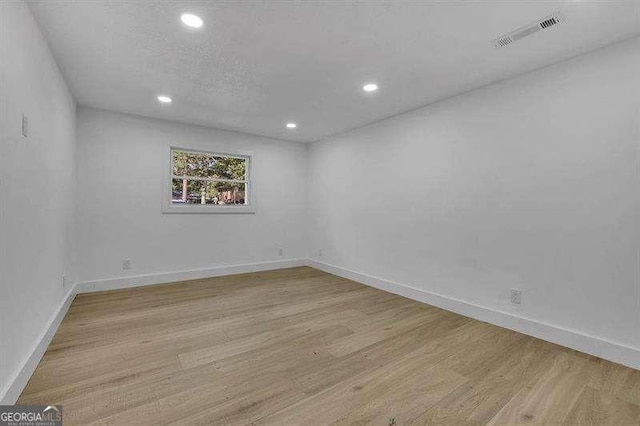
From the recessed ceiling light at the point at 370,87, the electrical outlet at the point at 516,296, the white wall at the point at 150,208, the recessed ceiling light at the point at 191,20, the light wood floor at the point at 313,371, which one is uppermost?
the recessed ceiling light at the point at 370,87

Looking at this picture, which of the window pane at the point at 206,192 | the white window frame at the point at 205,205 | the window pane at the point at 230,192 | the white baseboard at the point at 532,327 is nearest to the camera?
the white baseboard at the point at 532,327

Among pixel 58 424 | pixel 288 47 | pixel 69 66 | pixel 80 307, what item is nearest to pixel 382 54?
pixel 288 47

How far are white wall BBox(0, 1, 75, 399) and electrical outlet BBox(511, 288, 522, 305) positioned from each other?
12.1 feet

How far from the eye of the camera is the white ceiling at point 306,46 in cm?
188

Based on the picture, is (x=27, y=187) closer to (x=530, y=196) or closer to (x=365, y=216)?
(x=365, y=216)

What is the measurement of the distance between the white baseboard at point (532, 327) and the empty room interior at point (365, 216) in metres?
0.02

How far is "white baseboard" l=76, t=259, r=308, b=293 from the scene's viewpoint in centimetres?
380

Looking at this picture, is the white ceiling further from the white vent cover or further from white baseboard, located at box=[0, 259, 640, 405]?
white baseboard, located at box=[0, 259, 640, 405]

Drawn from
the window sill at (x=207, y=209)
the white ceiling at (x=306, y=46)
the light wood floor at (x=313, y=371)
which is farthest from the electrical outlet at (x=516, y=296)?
the window sill at (x=207, y=209)

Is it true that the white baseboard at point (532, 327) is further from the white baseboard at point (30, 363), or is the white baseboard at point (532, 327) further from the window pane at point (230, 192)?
the white baseboard at point (30, 363)

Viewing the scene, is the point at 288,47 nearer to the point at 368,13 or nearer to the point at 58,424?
the point at 368,13

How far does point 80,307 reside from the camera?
3211 millimetres

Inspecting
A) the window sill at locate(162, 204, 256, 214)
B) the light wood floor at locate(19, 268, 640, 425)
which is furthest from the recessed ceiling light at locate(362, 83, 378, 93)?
the window sill at locate(162, 204, 256, 214)

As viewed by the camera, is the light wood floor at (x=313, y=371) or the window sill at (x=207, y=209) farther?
the window sill at (x=207, y=209)
